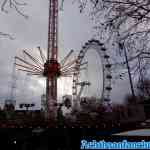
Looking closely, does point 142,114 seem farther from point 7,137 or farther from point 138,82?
point 138,82

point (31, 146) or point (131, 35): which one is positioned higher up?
point (131, 35)

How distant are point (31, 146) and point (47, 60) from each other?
178 feet

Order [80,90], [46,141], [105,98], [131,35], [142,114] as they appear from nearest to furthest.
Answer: [131,35] < [46,141] < [142,114] < [105,98] < [80,90]

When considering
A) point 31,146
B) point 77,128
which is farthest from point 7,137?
point 77,128

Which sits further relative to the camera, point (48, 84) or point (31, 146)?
point (48, 84)

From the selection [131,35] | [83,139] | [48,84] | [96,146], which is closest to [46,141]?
[83,139]

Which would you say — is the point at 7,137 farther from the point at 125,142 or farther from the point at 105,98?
the point at 105,98

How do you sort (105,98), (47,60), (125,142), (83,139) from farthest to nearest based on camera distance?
(47,60)
(105,98)
(83,139)
(125,142)

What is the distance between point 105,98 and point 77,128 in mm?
40728

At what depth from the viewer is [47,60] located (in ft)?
233

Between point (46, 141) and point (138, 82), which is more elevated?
point (138, 82)

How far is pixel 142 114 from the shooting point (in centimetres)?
2005

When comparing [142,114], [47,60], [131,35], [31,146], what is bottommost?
[31,146]

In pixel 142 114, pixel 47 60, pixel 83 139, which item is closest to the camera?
pixel 83 139
